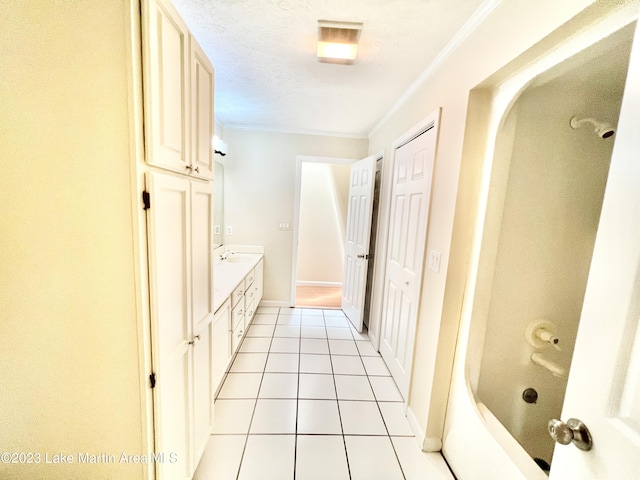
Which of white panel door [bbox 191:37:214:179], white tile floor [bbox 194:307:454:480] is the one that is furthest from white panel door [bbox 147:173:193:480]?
white tile floor [bbox 194:307:454:480]

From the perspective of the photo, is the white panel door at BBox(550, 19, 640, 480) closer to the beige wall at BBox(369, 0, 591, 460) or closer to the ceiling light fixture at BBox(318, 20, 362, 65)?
the beige wall at BBox(369, 0, 591, 460)

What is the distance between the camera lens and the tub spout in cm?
120

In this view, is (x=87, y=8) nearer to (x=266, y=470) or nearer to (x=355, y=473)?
(x=266, y=470)

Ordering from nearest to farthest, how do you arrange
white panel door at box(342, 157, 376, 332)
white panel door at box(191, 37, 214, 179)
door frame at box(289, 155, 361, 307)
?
white panel door at box(191, 37, 214, 179)
white panel door at box(342, 157, 376, 332)
door frame at box(289, 155, 361, 307)

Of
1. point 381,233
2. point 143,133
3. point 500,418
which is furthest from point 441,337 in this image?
point 143,133

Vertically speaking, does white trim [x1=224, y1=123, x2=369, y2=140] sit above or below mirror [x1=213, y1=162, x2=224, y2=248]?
above

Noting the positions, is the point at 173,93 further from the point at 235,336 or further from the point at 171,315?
the point at 235,336

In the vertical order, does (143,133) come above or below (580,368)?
above

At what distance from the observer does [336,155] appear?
334 cm

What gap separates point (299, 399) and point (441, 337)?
3.82ft

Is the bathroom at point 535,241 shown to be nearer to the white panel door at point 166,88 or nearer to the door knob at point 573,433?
the door knob at point 573,433

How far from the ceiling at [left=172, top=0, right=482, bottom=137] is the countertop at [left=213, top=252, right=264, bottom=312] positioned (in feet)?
5.36

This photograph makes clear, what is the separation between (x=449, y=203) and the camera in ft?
4.45

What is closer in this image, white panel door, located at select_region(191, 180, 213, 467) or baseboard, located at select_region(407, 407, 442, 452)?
white panel door, located at select_region(191, 180, 213, 467)
